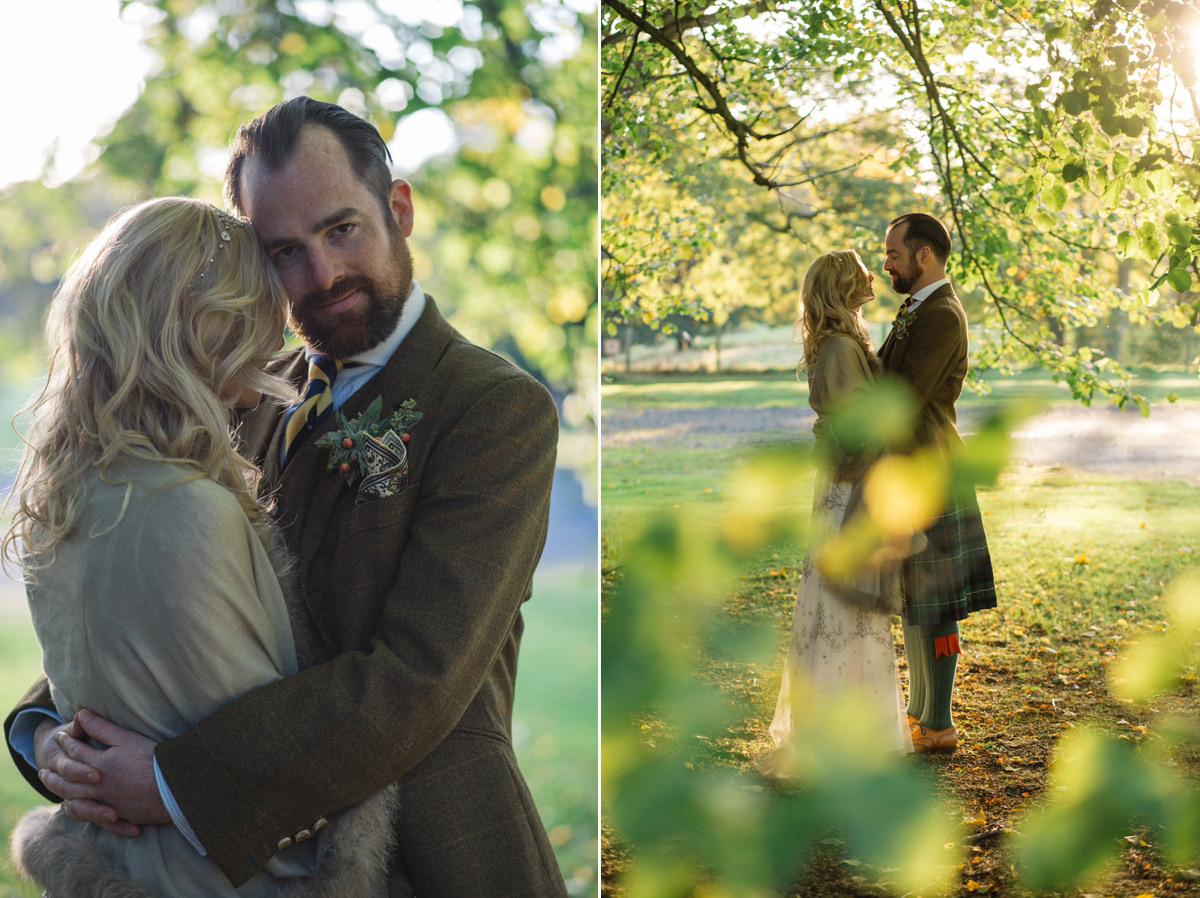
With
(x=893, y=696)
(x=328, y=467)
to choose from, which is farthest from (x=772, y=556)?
(x=328, y=467)

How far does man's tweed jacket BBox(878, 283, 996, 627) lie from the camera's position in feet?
6.33

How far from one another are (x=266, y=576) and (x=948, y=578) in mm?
A: 1508

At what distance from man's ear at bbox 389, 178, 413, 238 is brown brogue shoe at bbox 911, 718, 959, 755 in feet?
5.00

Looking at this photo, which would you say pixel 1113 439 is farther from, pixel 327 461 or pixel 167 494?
pixel 167 494

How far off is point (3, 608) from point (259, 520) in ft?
14.5

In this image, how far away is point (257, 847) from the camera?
44.6 inches

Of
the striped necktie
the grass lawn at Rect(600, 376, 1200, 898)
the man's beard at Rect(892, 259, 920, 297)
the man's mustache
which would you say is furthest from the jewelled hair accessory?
the man's beard at Rect(892, 259, 920, 297)

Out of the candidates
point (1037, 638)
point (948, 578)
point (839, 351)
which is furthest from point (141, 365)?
point (1037, 638)

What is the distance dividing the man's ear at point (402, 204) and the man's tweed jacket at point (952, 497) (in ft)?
3.38

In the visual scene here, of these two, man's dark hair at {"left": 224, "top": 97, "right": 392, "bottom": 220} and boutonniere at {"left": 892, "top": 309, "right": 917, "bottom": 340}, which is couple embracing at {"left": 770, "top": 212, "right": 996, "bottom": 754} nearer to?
boutonniere at {"left": 892, "top": 309, "right": 917, "bottom": 340}

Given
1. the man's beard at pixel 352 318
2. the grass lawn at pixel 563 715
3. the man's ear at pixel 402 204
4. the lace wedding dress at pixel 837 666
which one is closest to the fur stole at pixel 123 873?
the man's beard at pixel 352 318

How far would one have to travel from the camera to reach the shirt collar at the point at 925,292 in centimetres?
199

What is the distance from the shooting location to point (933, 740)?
6.70 ft

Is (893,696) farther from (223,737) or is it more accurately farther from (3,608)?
(3,608)
